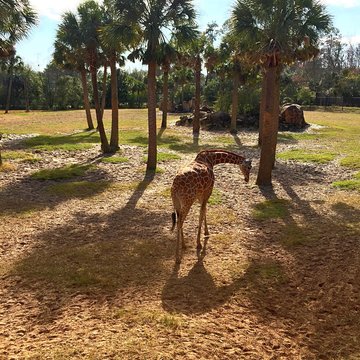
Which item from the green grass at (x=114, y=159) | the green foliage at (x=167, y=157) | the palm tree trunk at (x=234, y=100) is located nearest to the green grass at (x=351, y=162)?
the green foliage at (x=167, y=157)

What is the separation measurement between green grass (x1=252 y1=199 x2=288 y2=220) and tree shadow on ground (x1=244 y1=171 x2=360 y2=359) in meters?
0.40

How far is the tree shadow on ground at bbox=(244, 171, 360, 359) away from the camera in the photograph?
6.58 meters

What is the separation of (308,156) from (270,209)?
34.5 feet

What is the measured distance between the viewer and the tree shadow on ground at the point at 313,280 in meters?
6.58

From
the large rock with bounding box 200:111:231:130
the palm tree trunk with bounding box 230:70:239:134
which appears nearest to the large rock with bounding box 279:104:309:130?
the palm tree trunk with bounding box 230:70:239:134

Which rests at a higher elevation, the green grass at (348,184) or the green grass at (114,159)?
the green grass at (114,159)

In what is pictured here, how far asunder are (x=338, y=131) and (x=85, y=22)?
82.2 ft

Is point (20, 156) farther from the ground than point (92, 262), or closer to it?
farther from the ground

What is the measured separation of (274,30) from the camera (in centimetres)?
1559

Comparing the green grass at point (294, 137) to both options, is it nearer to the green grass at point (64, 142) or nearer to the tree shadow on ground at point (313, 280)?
the green grass at point (64, 142)

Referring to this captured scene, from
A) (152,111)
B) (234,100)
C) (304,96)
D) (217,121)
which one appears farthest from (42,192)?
(304,96)

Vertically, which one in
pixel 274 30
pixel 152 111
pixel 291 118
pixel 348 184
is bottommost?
pixel 348 184

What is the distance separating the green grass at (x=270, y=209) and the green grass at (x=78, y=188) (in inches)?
248

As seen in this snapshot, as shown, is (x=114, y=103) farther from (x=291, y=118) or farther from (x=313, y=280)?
(x=291, y=118)
